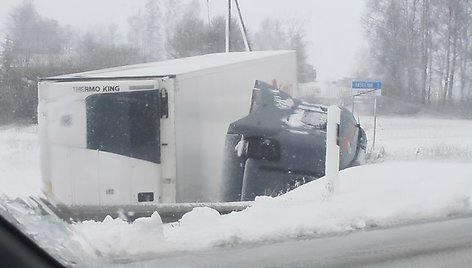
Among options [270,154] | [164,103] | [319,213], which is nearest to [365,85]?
[270,154]

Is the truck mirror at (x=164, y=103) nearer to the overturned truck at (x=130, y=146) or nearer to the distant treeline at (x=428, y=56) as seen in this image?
the overturned truck at (x=130, y=146)

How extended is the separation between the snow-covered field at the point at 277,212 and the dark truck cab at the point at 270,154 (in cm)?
53

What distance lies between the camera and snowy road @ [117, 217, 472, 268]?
18.7ft

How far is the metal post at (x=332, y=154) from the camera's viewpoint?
841 centimetres

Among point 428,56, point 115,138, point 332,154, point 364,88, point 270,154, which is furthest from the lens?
point 428,56

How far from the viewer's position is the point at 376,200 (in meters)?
8.10

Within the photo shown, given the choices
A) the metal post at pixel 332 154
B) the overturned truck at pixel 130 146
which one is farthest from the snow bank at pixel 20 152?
the metal post at pixel 332 154

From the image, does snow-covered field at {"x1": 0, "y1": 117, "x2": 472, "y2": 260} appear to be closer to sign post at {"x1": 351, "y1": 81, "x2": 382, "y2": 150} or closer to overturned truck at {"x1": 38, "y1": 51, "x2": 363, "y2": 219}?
overturned truck at {"x1": 38, "y1": 51, "x2": 363, "y2": 219}

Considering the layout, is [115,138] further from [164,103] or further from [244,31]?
[244,31]

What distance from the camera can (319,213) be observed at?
24.6 feet

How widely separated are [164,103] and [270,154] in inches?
67.9

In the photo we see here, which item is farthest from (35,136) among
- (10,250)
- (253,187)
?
(10,250)

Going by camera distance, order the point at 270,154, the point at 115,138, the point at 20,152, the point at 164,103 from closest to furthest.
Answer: the point at 115,138
the point at 164,103
the point at 20,152
the point at 270,154

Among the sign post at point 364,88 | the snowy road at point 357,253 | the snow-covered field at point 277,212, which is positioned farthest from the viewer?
the sign post at point 364,88
